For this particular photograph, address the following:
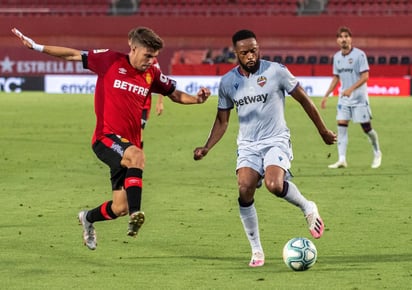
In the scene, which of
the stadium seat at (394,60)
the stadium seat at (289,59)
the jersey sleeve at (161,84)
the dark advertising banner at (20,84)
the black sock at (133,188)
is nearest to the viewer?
the black sock at (133,188)

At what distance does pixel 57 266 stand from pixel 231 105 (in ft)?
6.81

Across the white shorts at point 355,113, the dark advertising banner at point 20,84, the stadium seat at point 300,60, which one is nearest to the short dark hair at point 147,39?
the white shorts at point 355,113

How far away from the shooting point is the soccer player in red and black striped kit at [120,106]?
8.95 meters

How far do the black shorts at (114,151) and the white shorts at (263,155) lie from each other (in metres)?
1.01

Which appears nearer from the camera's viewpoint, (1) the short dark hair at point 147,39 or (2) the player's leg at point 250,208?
(2) the player's leg at point 250,208

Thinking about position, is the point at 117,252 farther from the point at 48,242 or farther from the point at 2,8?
the point at 2,8

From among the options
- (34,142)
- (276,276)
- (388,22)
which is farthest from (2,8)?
(276,276)

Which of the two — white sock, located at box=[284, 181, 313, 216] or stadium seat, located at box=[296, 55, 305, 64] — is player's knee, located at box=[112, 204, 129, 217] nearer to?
white sock, located at box=[284, 181, 313, 216]

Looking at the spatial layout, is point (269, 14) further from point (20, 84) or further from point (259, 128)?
point (259, 128)

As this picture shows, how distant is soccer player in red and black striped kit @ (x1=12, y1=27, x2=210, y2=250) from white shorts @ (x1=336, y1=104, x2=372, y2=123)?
863cm

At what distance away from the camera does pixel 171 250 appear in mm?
9562

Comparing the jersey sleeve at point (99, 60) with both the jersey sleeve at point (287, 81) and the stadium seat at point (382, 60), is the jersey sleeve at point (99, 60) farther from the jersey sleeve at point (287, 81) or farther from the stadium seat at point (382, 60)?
the stadium seat at point (382, 60)

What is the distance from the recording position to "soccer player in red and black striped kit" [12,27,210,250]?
8.95 m

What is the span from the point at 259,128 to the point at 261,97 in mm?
277
